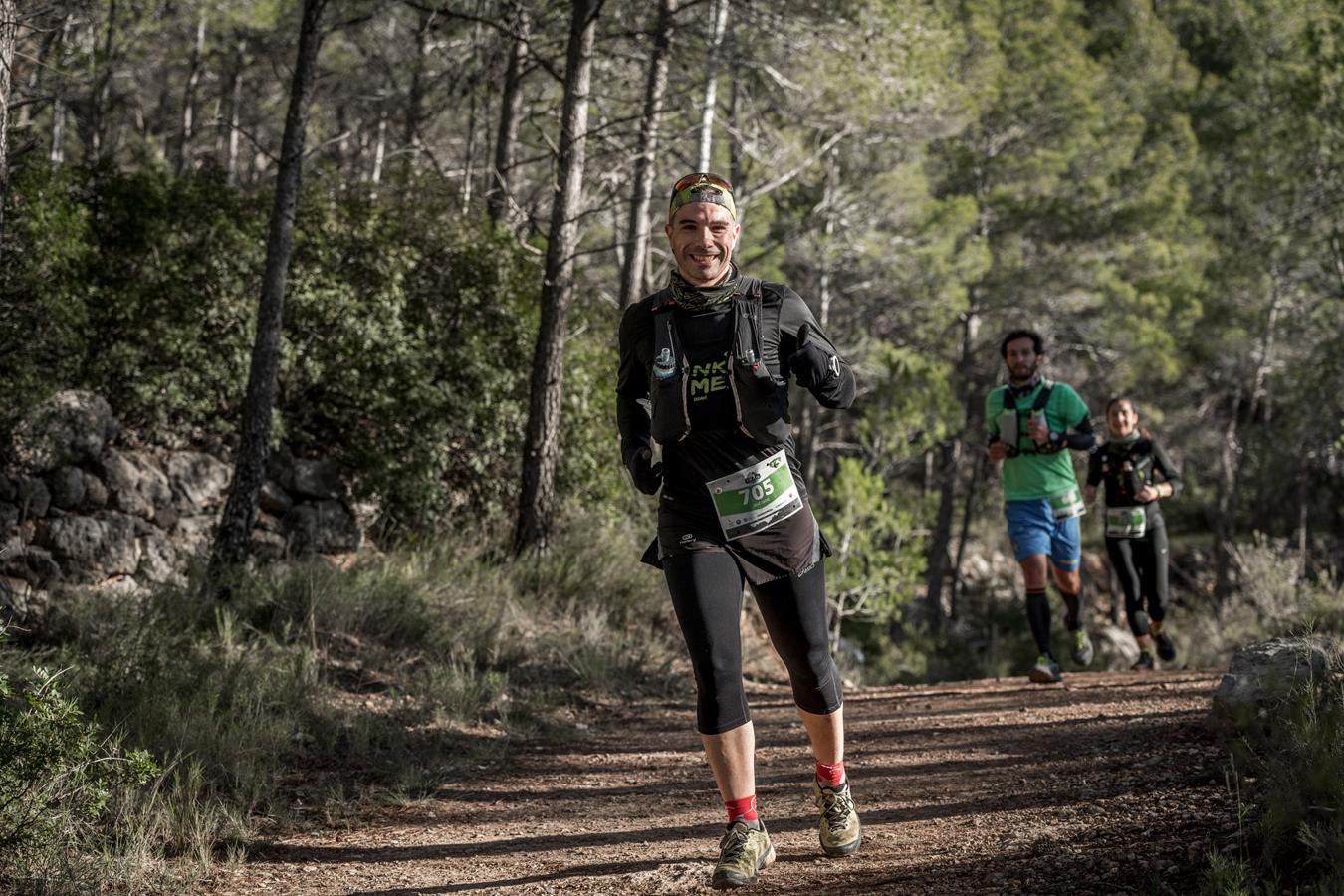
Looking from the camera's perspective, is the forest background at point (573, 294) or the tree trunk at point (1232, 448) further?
the tree trunk at point (1232, 448)

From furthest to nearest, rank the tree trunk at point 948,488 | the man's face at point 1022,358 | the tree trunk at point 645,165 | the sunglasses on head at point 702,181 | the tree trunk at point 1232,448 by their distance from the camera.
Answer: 1. the tree trunk at point 1232,448
2. the tree trunk at point 948,488
3. the tree trunk at point 645,165
4. the man's face at point 1022,358
5. the sunglasses on head at point 702,181

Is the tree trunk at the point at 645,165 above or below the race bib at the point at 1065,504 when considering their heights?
above

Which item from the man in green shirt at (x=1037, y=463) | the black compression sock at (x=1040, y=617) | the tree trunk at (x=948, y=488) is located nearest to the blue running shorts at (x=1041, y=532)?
the man in green shirt at (x=1037, y=463)

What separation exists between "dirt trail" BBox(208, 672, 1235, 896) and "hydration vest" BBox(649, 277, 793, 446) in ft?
4.84

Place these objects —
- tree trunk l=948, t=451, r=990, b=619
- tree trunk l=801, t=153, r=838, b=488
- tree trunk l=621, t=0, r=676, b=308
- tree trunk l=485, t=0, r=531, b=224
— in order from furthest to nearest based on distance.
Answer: tree trunk l=948, t=451, r=990, b=619
tree trunk l=801, t=153, r=838, b=488
tree trunk l=485, t=0, r=531, b=224
tree trunk l=621, t=0, r=676, b=308

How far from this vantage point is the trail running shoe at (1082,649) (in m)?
7.72

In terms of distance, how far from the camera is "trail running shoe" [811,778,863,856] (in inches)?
157

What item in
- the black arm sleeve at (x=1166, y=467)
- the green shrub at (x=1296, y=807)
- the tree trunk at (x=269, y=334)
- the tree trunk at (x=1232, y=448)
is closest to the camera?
Answer: the green shrub at (x=1296, y=807)

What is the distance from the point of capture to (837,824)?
3986mm

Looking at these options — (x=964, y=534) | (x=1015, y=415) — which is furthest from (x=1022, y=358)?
(x=964, y=534)

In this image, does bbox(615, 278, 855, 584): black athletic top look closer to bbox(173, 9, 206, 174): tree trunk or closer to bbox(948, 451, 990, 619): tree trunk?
bbox(173, 9, 206, 174): tree trunk

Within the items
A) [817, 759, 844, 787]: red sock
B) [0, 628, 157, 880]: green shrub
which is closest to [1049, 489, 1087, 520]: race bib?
[817, 759, 844, 787]: red sock

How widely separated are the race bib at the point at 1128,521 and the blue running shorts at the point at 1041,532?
3.39 feet

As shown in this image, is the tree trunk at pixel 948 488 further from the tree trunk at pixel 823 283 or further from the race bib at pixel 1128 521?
the race bib at pixel 1128 521
